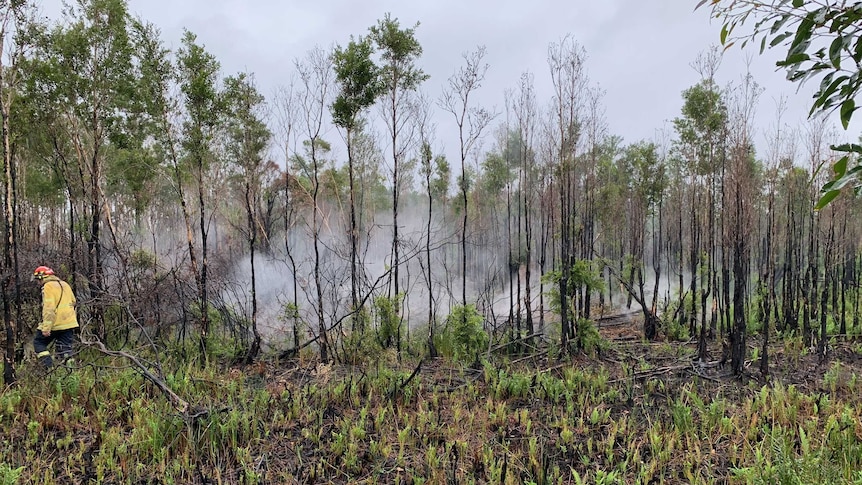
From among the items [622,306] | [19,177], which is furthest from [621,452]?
[622,306]

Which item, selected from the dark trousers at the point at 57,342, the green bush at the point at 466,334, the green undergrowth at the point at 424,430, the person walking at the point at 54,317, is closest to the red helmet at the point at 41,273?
the person walking at the point at 54,317

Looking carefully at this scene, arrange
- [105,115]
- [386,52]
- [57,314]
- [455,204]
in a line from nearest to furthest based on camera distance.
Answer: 1. [57,314]
2. [105,115]
3. [386,52]
4. [455,204]

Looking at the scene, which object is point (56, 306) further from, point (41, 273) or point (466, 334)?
point (466, 334)

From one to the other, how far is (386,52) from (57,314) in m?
6.76

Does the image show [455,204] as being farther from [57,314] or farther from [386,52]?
[57,314]

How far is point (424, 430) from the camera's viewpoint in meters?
4.43

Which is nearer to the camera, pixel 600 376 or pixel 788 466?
pixel 788 466

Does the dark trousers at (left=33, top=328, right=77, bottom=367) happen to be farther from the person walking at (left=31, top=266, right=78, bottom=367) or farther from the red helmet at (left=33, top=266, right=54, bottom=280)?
the red helmet at (left=33, top=266, right=54, bottom=280)

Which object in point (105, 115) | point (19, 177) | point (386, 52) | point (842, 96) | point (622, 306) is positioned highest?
point (386, 52)

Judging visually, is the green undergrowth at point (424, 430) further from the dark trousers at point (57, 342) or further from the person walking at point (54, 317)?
the person walking at point (54, 317)

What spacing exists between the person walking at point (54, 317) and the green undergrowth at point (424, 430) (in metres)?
0.54

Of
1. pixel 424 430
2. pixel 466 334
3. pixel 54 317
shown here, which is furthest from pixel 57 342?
pixel 466 334

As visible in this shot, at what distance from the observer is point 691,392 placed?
528cm

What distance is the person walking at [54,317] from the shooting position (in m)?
5.48
